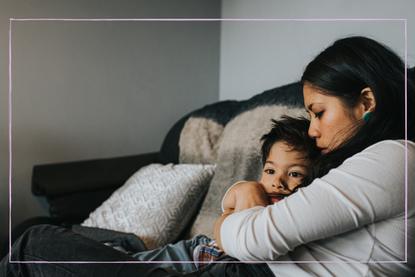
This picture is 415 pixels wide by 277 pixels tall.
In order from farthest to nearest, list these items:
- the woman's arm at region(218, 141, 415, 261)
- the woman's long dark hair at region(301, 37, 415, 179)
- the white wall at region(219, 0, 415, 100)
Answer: the white wall at region(219, 0, 415, 100) → the woman's long dark hair at region(301, 37, 415, 179) → the woman's arm at region(218, 141, 415, 261)

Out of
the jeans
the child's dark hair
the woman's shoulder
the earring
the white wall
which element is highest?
the white wall

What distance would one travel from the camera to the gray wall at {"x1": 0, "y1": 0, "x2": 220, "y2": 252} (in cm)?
154

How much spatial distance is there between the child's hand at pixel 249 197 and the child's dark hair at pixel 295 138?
9 centimetres

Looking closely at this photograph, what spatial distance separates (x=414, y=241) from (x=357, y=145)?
18 centimetres

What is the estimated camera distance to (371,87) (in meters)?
0.59

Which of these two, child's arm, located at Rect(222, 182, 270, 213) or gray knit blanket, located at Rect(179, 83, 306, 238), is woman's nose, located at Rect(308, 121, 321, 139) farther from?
gray knit blanket, located at Rect(179, 83, 306, 238)

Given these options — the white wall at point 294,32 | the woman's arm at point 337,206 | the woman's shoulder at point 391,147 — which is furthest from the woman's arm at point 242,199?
the white wall at point 294,32

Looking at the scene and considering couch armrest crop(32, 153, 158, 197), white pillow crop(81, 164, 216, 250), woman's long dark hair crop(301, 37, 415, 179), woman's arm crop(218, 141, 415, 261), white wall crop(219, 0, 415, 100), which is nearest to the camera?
woman's arm crop(218, 141, 415, 261)

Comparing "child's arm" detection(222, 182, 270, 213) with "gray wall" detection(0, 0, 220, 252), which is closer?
"child's arm" detection(222, 182, 270, 213)

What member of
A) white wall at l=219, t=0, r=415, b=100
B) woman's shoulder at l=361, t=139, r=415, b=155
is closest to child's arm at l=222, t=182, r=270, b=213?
woman's shoulder at l=361, t=139, r=415, b=155

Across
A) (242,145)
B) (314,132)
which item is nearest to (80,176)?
(242,145)

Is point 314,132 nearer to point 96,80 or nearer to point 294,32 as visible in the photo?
point 294,32

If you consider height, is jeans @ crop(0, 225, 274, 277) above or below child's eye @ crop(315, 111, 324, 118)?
below

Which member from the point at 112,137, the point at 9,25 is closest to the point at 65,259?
the point at 112,137
